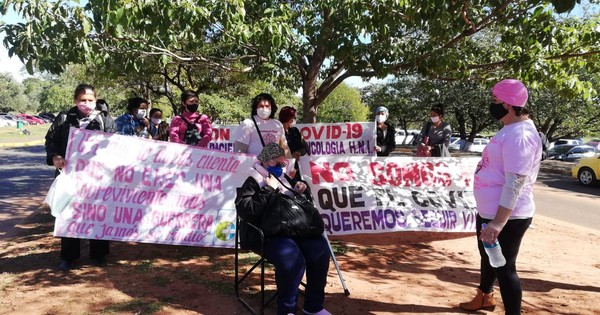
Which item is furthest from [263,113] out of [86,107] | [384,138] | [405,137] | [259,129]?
[405,137]

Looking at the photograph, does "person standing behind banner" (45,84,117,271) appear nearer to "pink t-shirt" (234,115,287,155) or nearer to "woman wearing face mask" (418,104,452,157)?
"pink t-shirt" (234,115,287,155)

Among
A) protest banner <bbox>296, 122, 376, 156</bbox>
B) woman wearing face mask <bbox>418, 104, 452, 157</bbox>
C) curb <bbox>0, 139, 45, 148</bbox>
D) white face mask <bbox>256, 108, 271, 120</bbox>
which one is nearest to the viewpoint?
white face mask <bbox>256, 108, 271, 120</bbox>

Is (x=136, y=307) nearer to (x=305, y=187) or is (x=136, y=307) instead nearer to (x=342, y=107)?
(x=305, y=187)

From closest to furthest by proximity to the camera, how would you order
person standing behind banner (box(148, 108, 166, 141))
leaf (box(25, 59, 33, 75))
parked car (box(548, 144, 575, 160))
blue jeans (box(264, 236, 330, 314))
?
blue jeans (box(264, 236, 330, 314)) → leaf (box(25, 59, 33, 75)) → person standing behind banner (box(148, 108, 166, 141)) → parked car (box(548, 144, 575, 160))

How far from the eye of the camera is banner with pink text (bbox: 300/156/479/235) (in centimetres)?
548

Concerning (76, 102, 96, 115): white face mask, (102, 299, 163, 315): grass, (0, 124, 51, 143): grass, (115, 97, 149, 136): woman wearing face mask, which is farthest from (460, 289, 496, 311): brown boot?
(0, 124, 51, 143): grass

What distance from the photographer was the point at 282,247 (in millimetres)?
3307

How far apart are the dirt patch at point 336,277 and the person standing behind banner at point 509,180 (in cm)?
98

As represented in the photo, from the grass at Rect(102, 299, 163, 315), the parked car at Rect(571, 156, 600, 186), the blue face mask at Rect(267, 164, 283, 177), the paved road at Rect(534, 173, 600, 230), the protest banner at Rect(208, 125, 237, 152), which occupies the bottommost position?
→ the grass at Rect(102, 299, 163, 315)

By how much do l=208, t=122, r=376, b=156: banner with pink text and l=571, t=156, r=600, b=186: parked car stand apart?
11211 millimetres

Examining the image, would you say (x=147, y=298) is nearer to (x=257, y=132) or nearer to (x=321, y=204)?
(x=257, y=132)

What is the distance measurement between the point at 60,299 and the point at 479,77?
7048 millimetres

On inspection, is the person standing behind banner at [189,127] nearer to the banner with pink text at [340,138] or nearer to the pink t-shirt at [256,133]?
the pink t-shirt at [256,133]

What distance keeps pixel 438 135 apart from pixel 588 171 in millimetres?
10957
